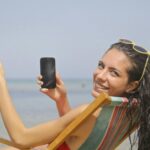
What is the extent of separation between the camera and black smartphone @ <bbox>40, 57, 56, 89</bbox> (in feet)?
11.3

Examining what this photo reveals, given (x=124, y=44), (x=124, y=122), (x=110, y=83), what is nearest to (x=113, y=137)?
(x=124, y=122)

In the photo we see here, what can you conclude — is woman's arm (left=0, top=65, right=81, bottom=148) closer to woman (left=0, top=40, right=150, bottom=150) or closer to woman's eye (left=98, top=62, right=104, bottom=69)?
woman (left=0, top=40, right=150, bottom=150)

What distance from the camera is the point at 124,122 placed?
10.4 ft

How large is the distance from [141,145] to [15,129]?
0.80 metres

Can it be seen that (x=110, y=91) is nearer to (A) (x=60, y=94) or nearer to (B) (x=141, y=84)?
(B) (x=141, y=84)

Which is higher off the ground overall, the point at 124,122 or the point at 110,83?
the point at 110,83

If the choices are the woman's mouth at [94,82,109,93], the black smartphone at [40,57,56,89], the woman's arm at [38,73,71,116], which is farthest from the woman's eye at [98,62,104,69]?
the woman's arm at [38,73,71,116]

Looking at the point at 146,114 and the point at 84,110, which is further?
the point at 146,114

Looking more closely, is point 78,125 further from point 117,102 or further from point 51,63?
point 51,63

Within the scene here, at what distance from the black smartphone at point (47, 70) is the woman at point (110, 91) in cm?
34

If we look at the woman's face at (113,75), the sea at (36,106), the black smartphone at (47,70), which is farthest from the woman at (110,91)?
the sea at (36,106)

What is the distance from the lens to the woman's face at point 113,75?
311 centimetres

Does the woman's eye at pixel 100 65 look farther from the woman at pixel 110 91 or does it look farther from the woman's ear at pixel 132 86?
the woman's ear at pixel 132 86

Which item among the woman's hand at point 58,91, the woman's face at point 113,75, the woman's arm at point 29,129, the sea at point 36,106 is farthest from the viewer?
the sea at point 36,106
